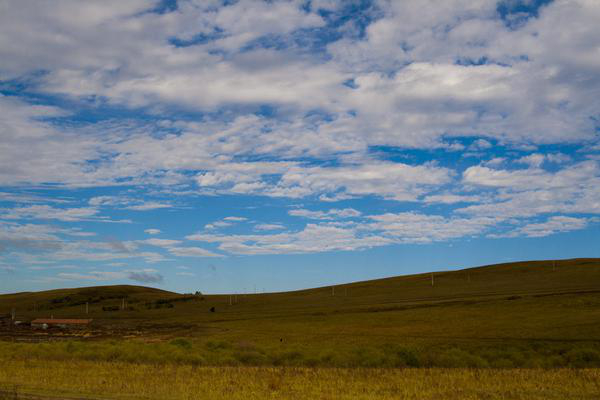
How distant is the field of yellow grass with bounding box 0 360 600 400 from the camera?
58.9 ft

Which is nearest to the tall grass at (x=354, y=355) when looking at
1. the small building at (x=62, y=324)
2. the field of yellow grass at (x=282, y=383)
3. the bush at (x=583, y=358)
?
the bush at (x=583, y=358)

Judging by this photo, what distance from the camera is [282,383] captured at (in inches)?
838

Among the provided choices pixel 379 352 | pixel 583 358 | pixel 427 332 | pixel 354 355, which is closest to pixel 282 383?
pixel 354 355

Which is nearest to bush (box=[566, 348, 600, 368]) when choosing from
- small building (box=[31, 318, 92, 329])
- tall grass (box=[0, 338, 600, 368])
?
tall grass (box=[0, 338, 600, 368])

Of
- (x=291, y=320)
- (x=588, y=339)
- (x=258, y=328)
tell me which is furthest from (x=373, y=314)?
(x=588, y=339)

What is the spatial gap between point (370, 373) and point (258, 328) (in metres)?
33.1

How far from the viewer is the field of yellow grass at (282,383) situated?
58.9ft

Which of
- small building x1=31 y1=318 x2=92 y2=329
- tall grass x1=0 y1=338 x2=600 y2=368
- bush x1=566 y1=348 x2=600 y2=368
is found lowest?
bush x1=566 y1=348 x2=600 y2=368

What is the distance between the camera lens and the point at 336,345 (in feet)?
131

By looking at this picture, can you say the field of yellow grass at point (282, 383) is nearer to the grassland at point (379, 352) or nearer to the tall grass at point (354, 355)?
the grassland at point (379, 352)

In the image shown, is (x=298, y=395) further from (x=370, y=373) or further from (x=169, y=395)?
(x=370, y=373)

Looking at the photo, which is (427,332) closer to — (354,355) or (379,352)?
(379,352)

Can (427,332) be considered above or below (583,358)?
above

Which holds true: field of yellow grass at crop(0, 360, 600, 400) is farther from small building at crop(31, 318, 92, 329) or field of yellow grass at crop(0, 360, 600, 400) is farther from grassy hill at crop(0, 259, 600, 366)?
small building at crop(31, 318, 92, 329)
